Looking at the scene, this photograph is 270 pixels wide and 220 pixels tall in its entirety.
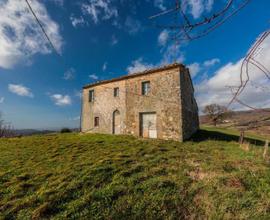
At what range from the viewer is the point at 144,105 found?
1312cm

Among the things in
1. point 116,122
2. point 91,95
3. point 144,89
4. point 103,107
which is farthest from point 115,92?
point 91,95

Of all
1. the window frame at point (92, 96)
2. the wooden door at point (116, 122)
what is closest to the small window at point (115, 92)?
the wooden door at point (116, 122)

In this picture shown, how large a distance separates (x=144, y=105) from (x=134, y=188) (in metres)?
8.88

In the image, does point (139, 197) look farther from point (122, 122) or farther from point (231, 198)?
point (122, 122)

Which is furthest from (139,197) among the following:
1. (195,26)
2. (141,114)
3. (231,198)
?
(141,114)

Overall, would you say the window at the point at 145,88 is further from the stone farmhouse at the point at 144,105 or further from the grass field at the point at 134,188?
the grass field at the point at 134,188

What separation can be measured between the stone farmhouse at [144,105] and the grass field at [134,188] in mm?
4995

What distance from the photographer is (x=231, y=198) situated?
4.22 meters

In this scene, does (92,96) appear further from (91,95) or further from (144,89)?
(144,89)

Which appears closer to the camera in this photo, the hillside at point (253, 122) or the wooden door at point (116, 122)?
the hillside at point (253, 122)

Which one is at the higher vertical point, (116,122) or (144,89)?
(144,89)

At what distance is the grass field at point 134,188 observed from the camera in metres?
3.73

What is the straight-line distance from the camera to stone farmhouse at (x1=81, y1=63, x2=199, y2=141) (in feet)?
38.8

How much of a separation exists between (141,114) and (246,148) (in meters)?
7.10
